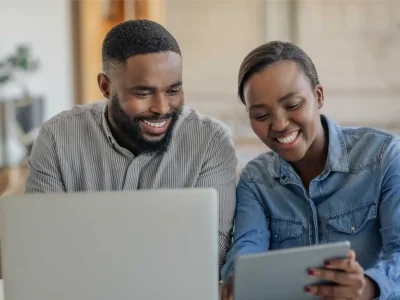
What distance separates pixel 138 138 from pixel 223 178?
0.24 metres

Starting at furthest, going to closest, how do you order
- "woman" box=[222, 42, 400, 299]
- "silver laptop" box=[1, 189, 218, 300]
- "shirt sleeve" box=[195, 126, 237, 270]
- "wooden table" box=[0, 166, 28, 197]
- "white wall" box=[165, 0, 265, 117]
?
"white wall" box=[165, 0, 265, 117], "wooden table" box=[0, 166, 28, 197], "shirt sleeve" box=[195, 126, 237, 270], "woman" box=[222, 42, 400, 299], "silver laptop" box=[1, 189, 218, 300]

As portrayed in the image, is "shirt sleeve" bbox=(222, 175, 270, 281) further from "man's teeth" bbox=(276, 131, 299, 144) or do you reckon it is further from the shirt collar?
the shirt collar

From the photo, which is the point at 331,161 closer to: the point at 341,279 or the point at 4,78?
the point at 341,279

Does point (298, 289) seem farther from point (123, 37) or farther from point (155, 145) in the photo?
point (123, 37)

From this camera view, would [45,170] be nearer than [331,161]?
No

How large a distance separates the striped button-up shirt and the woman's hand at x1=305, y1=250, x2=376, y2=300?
50cm

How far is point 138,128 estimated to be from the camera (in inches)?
63.8

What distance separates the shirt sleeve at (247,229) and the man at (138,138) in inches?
1.1

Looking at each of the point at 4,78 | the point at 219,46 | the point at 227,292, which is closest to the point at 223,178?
the point at 227,292

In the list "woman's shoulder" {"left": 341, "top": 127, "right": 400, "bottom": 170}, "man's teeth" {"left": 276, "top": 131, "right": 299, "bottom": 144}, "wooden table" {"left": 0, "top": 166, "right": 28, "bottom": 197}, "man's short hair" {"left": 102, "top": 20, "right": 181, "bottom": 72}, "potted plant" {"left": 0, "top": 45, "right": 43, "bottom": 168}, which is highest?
"man's short hair" {"left": 102, "top": 20, "right": 181, "bottom": 72}

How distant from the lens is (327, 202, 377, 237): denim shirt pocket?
1.47m

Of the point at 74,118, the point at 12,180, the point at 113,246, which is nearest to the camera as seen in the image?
the point at 113,246

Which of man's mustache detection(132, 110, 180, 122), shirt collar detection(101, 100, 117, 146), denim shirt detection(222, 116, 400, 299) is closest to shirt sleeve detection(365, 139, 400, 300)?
denim shirt detection(222, 116, 400, 299)

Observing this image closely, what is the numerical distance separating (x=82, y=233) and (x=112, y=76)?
665 millimetres
